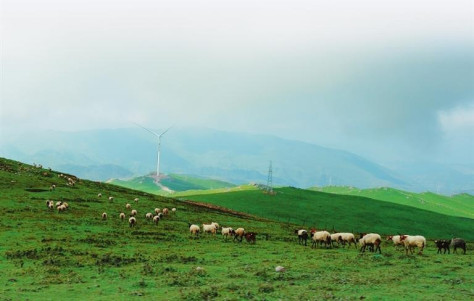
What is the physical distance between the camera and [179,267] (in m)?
30.9

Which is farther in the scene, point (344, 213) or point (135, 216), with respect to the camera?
point (344, 213)

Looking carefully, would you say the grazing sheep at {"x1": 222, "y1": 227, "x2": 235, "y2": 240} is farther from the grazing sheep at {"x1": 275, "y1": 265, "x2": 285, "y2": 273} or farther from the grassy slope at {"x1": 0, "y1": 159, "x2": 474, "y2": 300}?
the grazing sheep at {"x1": 275, "y1": 265, "x2": 285, "y2": 273}

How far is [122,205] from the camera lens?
73188mm

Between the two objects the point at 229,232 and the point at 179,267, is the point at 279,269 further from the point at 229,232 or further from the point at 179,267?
the point at 229,232

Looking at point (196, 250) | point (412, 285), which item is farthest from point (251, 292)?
point (196, 250)

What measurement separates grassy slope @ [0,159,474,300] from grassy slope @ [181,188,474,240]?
50456 mm

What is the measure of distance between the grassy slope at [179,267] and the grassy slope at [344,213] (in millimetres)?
50456

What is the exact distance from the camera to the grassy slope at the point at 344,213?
100056 millimetres

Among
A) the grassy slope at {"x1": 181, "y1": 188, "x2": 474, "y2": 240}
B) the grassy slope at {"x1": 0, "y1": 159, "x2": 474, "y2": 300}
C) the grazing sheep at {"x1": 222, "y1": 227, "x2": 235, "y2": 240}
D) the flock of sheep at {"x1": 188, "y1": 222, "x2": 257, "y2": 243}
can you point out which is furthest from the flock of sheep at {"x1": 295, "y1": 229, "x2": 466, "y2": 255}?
the grassy slope at {"x1": 181, "y1": 188, "x2": 474, "y2": 240}

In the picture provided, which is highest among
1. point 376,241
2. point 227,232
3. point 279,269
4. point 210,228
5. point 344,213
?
point 344,213

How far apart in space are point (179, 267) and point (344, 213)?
88.5m

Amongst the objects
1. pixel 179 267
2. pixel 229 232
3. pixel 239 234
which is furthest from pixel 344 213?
pixel 179 267

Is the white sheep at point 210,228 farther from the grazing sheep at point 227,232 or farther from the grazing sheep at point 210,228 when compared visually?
the grazing sheep at point 227,232

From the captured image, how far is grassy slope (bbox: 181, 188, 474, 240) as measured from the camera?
328 ft
